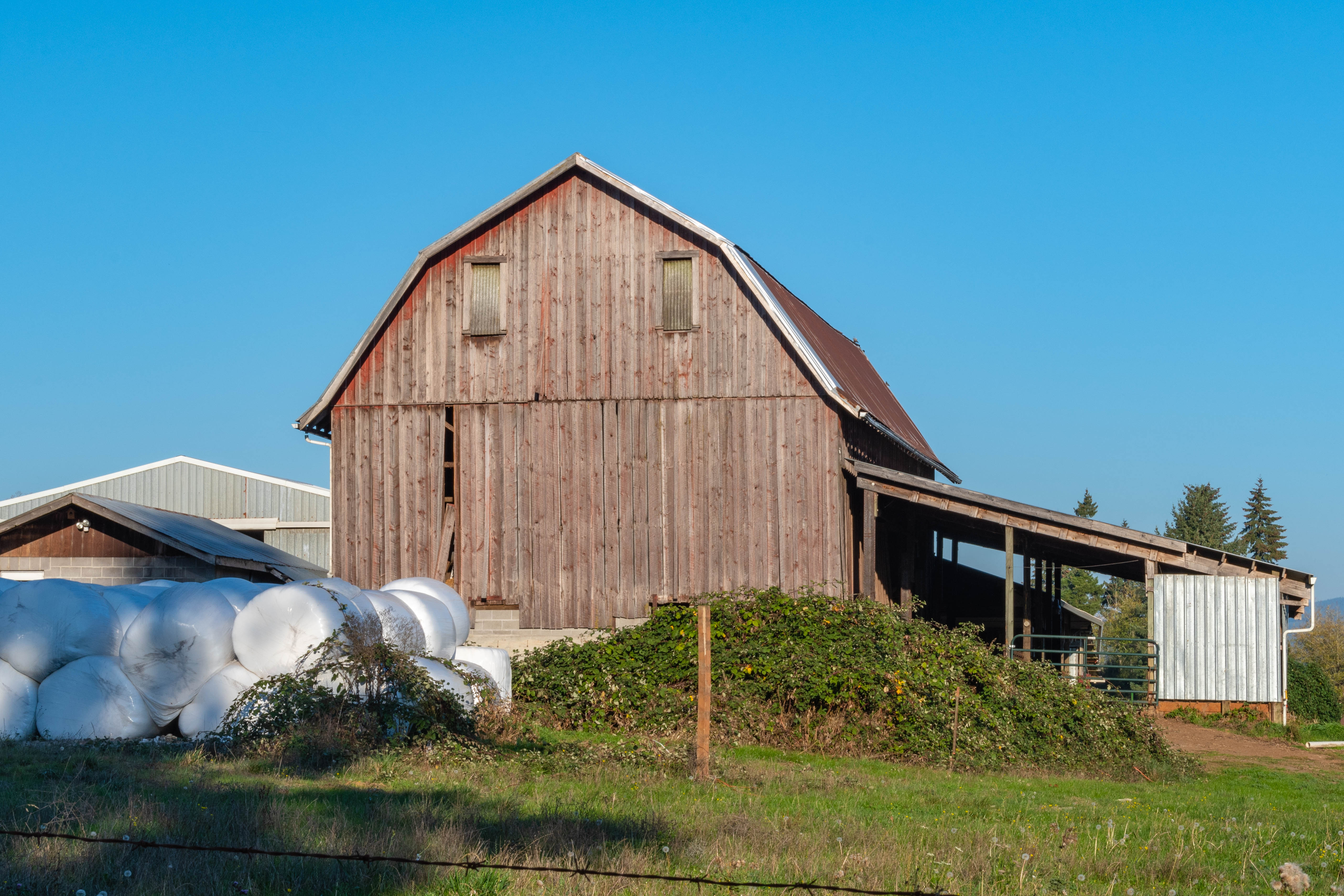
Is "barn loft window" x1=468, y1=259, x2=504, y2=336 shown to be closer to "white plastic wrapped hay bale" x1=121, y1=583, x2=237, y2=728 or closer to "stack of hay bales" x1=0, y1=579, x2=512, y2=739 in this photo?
"stack of hay bales" x1=0, y1=579, x2=512, y2=739

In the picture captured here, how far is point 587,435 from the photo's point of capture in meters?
20.5

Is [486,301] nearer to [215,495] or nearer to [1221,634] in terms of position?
[1221,634]

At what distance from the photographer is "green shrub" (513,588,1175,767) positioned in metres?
14.6

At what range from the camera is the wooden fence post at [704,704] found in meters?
11.3

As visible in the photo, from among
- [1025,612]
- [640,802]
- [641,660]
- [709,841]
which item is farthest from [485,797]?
[1025,612]

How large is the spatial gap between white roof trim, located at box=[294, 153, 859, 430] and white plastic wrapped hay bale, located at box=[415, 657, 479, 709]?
8.04 m

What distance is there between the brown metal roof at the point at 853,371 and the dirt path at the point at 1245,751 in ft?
22.2

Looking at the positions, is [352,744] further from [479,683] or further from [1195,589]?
[1195,589]

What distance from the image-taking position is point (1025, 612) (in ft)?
78.2

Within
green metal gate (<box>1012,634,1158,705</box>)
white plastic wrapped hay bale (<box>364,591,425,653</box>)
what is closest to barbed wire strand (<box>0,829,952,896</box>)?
white plastic wrapped hay bale (<box>364,591,425,653</box>)

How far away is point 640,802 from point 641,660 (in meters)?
7.44

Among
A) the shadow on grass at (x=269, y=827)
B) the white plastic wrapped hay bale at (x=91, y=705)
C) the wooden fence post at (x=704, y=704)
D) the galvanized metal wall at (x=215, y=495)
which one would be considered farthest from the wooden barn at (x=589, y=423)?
the galvanized metal wall at (x=215, y=495)

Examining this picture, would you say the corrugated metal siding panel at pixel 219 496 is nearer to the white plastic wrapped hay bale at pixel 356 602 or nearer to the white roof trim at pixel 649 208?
the white roof trim at pixel 649 208

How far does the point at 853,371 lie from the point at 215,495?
2484 centimetres
